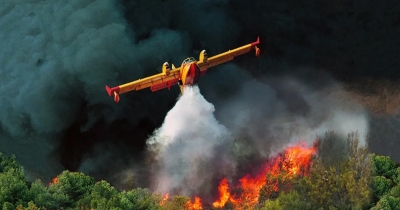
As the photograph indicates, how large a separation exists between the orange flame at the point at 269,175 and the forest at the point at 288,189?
0.16 meters

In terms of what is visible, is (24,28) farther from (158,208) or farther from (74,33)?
(158,208)

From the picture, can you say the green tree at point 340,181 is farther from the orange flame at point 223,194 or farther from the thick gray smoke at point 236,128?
the orange flame at point 223,194

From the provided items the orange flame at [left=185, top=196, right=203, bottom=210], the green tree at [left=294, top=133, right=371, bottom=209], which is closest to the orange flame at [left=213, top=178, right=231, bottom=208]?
the orange flame at [left=185, top=196, right=203, bottom=210]

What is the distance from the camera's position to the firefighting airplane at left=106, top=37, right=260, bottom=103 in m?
84.0

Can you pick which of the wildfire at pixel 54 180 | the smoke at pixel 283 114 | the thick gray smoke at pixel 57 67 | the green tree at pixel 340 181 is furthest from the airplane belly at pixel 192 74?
the wildfire at pixel 54 180

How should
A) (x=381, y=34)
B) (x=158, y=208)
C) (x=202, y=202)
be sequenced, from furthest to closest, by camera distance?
(x=381, y=34) → (x=202, y=202) → (x=158, y=208)

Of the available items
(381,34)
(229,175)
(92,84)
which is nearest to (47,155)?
(92,84)

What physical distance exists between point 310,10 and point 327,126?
1575 cm

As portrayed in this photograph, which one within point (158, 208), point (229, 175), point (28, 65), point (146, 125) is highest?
point (28, 65)

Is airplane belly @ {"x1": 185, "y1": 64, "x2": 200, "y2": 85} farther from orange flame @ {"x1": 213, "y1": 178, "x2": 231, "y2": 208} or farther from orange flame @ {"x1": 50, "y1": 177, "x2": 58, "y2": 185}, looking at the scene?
orange flame @ {"x1": 50, "y1": 177, "x2": 58, "y2": 185}

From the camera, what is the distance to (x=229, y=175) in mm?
88812

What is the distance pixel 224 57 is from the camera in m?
88.4

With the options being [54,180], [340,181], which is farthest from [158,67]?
[340,181]

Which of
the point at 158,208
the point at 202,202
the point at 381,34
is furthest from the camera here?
the point at 381,34
